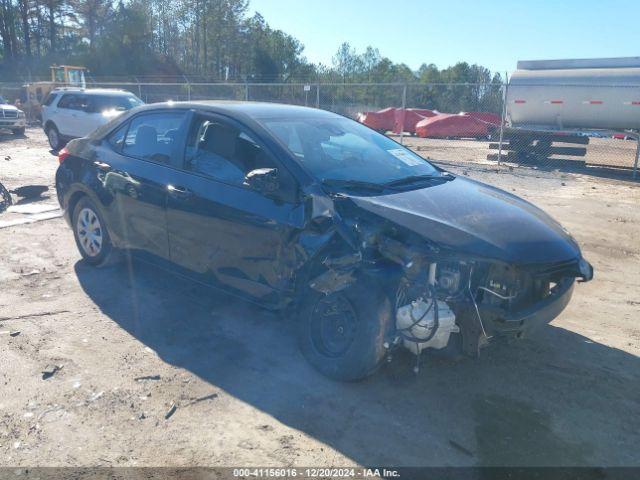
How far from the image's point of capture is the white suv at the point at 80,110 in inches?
619

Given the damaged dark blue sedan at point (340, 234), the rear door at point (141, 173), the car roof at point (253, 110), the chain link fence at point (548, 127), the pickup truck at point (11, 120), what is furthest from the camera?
the pickup truck at point (11, 120)

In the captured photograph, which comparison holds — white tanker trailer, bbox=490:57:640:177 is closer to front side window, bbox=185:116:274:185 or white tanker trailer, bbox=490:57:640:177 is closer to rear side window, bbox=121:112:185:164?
rear side window, bbox=121:112:185:164

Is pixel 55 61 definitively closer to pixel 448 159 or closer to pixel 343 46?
pixel 343 46

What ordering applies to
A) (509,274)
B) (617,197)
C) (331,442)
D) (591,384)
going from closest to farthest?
(331,442)
(509,274)
(591,384)
(617,197)

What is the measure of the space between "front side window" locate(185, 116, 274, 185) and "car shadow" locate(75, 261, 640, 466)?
977 mm

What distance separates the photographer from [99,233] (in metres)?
5.50

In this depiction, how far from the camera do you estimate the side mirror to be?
3805 mm

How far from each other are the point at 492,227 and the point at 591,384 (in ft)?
4.49

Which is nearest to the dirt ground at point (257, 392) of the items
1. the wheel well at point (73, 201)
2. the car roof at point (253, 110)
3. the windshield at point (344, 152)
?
the wheel well at point (73, 201)

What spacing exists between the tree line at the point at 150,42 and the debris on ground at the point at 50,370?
46.6 m

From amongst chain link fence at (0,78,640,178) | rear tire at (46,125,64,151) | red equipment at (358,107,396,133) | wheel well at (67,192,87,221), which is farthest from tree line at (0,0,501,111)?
wheel well at (67,192,87,221)

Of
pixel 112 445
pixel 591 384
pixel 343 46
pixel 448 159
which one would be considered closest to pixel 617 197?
pixel 448 159

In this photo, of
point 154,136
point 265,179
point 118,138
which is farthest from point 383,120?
point 265,179

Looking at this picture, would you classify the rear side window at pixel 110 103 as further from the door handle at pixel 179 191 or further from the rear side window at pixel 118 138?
the door handle at pixel 179 191
